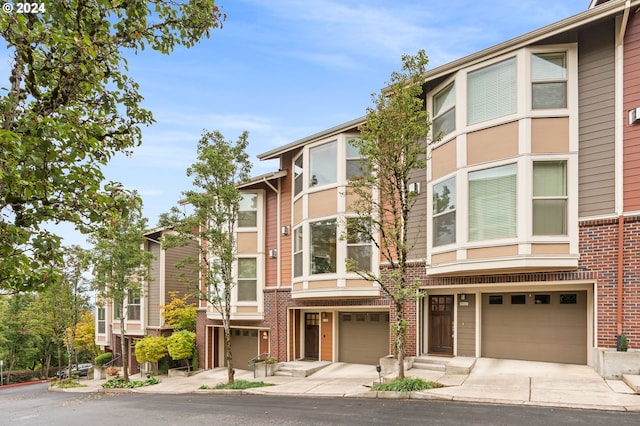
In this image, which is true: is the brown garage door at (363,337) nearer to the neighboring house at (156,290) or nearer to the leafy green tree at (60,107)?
the neighboring house at (156,290)

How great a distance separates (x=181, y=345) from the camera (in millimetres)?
22609

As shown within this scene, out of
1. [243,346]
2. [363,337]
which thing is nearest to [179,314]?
[243,346]

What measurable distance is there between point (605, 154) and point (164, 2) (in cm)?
1089

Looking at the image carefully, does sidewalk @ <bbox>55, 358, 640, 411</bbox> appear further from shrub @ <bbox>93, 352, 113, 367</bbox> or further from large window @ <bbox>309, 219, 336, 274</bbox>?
shrub @ <bbox>93, 352, 113, 367</bbox>

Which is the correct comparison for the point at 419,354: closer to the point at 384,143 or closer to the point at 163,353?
the point at 384,143

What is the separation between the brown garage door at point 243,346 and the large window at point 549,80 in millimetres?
15490

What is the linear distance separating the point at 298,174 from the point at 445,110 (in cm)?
709

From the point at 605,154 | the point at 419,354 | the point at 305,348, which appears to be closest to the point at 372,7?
the point at 605,154

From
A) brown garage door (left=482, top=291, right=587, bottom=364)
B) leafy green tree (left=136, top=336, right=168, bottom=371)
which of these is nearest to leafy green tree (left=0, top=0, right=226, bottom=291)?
brown garage door (left=482, top=291, right=587, bottom=364)

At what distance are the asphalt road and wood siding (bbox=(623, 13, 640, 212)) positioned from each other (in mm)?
5410

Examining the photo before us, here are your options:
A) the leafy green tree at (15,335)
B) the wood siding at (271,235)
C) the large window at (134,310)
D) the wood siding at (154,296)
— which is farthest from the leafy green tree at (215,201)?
the leafy green tree at (15,335)

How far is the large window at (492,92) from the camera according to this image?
12.4 meters

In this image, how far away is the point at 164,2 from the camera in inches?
236

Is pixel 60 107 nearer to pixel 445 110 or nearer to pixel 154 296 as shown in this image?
pixel 445 110
